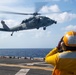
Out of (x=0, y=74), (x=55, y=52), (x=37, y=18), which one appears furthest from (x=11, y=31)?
(x=55, y=52)

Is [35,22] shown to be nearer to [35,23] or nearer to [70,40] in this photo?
[35,23]

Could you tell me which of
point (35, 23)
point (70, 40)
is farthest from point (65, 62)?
point (35, 23)

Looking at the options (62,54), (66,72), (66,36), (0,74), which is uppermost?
(66,36)

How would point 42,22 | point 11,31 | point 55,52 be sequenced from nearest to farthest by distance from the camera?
point 55,52 < point 42,22 < point 11,31

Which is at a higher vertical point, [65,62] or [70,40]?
[70,40]

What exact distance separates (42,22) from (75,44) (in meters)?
63.9

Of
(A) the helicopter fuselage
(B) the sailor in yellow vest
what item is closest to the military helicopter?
(A) the helicopter fuselage

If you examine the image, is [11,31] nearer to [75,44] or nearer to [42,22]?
[42,22]

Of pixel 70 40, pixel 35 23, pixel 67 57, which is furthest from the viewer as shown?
pixel 35 23

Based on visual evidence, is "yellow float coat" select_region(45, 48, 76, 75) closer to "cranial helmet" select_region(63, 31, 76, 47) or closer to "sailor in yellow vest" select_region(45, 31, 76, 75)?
"sailor in yellow vest" select_region(45, 31, 76, 75)

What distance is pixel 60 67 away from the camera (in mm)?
5047

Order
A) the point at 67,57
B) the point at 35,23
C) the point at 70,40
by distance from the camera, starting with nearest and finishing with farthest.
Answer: the point at 70,40, the point at 67,57, the point at 35,23

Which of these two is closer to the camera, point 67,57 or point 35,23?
point 67,57

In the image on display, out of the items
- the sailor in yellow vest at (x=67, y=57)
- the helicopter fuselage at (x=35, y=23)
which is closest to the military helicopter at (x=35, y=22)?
the helicopter fuselage at (x=35, y=23)
